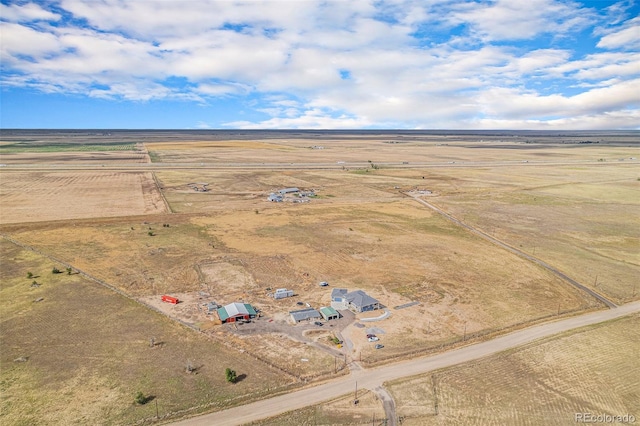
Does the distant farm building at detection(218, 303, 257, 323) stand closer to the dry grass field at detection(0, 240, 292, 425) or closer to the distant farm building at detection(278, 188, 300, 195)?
the dry grass field at detection(0, 240, 292, 425)

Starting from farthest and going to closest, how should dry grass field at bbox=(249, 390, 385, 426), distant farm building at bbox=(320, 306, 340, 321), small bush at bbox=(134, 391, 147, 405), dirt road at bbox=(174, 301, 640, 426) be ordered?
1. distant farm building at bbox=(320, 306, 340, 321)
2. small bush at bbox=(134, 391, 147, 405)
3. dirt road at bbox=(174, 301, 640, 426)
4. dry grass field at bbox=(249, 390, 385, 426)

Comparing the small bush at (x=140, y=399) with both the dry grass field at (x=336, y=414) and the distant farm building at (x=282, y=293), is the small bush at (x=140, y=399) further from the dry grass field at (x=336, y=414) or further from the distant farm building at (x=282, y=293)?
the distant farm building at (x=282, y=293)

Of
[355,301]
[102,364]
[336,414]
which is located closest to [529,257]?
[355,301]

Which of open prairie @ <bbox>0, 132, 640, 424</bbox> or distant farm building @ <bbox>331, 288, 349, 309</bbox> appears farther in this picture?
distant farm building @ <bbox>331, 288, 349, 309</bbox>

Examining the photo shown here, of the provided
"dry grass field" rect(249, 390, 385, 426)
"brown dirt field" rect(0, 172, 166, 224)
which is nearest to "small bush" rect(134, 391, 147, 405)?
"dry grass field" rect(249, 390, 385, 426)

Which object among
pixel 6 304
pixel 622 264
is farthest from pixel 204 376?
pixel 622 264

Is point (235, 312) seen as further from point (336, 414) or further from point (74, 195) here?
point (74, 195)

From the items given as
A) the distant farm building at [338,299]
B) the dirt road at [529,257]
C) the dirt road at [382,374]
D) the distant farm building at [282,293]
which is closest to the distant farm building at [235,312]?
the distant farm building at [282,293]

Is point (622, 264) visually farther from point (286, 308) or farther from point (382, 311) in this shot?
point (286, 308)
